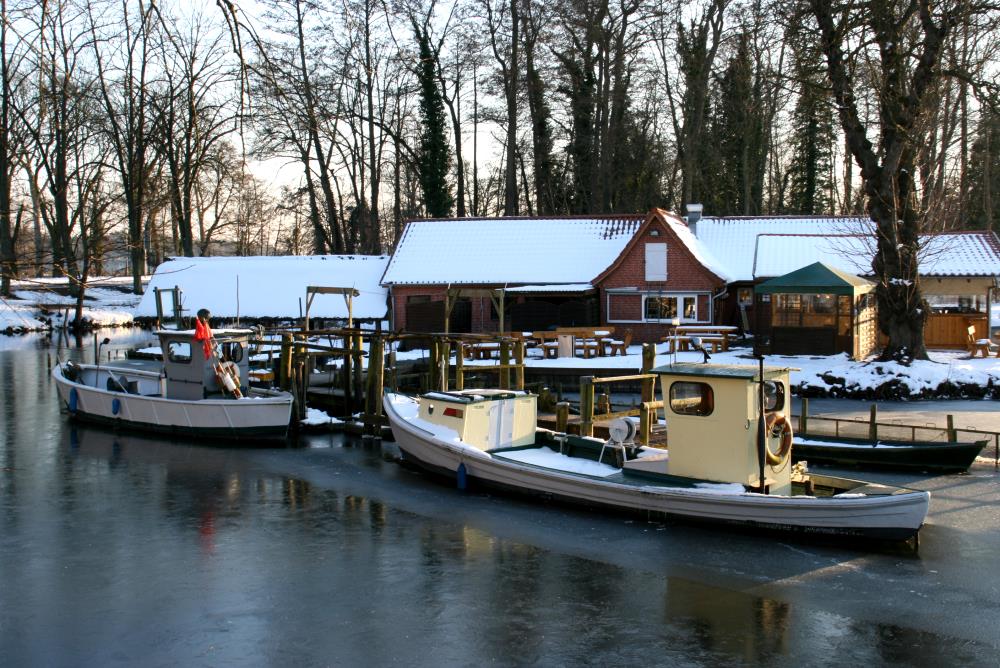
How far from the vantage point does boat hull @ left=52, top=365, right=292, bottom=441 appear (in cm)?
1917

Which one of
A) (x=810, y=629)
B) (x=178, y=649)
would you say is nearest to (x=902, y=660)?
(x=810, y=629)

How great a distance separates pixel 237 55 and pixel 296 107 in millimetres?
484

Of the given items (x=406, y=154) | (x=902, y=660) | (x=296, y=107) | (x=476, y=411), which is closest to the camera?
(x=296, y=107)

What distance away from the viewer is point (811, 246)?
34.2 metres

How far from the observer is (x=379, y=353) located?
20.2 metres

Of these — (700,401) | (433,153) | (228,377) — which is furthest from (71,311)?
(700,401)

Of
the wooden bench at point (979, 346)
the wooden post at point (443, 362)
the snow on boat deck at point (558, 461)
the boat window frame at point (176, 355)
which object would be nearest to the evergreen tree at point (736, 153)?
the wooden bench at point (979, 346)

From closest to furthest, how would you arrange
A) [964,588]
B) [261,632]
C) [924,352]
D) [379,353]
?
[261,632]
[964,588]
[379,353]
[924,352]

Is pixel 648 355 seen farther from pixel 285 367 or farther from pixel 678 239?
pixel 678 239

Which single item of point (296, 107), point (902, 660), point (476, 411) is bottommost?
point (902, 660)

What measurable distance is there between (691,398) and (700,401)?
0.90ft

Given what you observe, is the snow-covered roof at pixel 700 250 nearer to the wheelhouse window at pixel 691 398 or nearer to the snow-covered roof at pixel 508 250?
the snow-covered roof at pixel 508 250

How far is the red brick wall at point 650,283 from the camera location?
32188 mm

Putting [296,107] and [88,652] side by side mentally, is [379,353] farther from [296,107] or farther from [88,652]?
[296,107]
